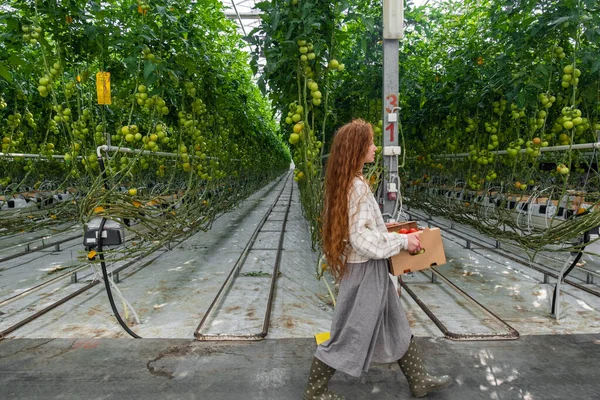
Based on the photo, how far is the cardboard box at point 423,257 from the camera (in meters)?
2.01

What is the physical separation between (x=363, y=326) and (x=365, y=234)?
16.4 inches

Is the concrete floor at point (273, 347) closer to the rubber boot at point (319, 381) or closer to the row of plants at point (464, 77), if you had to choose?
the rubber boot at point (319, 381)

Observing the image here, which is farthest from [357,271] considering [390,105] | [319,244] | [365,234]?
[319,244]

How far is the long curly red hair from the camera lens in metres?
1.93

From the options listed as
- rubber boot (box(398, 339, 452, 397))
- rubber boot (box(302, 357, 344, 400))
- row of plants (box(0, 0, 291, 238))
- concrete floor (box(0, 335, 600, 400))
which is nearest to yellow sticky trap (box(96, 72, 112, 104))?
row of plants (box(0, 0, 291, 238))

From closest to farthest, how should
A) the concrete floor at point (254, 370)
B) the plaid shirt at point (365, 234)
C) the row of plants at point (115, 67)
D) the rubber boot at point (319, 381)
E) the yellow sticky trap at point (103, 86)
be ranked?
the plaid shirt at point (365, 234), the rubber boot at point (319, 381), the concrete floor at point (254, 370), the row of plants at point (115, 67), the yellow sticky trap at point (103, 86)

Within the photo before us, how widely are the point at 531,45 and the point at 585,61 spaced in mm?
412

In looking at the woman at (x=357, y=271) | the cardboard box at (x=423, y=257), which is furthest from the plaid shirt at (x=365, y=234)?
the cardboard box at (x=423, y=257)

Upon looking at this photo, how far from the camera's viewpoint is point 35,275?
4406 millimetres

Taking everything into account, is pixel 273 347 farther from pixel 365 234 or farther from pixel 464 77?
pixel 464 77

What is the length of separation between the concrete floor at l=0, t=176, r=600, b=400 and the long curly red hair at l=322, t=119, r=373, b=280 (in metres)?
0.79

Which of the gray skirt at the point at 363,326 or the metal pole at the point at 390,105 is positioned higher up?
the metal pole at the point at 390,105

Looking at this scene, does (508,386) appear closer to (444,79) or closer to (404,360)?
(404,360)

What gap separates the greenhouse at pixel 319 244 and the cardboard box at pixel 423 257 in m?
0.01
